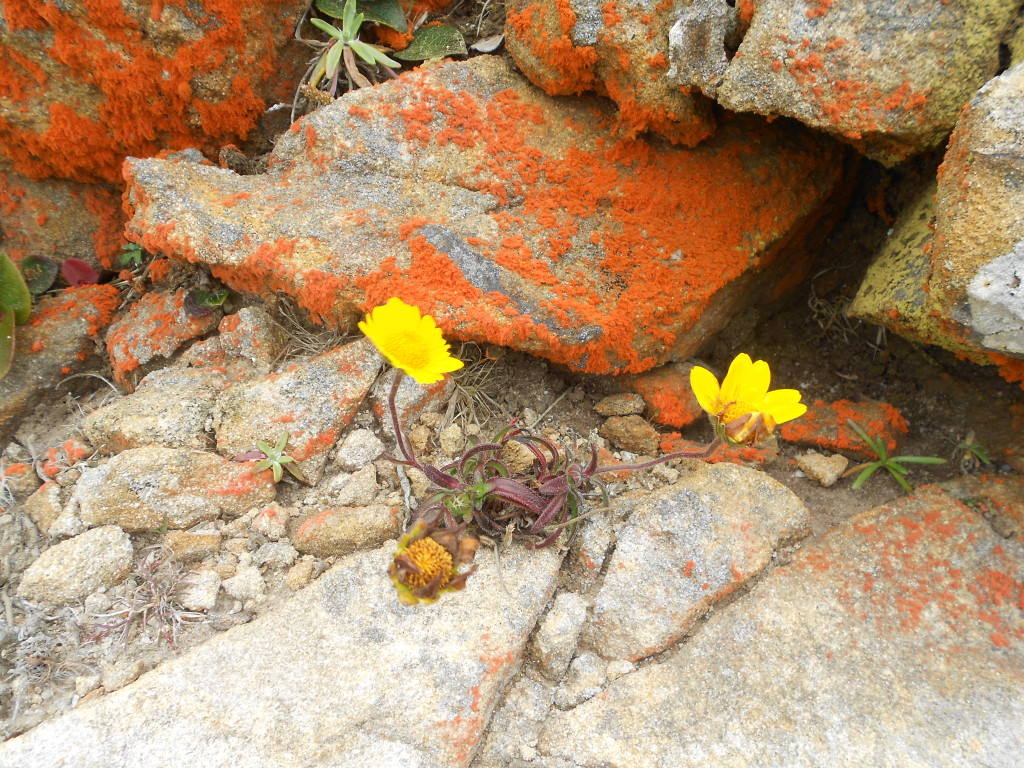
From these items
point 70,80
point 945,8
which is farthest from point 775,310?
point 70,80

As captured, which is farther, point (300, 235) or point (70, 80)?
point (70, 80)

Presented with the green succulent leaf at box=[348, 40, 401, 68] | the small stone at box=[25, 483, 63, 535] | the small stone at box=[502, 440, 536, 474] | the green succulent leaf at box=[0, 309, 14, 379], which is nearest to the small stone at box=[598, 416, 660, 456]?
the small stone at box=[502, 440, 536, 474]

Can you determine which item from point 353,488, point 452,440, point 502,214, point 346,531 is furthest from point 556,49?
point 346,531

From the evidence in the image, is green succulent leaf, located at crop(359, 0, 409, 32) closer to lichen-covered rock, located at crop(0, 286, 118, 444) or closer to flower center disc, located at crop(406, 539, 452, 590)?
lichen-covered rock, located at crop(0, 286, 118, 444)

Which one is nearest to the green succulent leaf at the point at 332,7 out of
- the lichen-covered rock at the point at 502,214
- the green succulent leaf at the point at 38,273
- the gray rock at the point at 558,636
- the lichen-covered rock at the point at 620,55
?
the lichen-covered rock at the point at 502,214

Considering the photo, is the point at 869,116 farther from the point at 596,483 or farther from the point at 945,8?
the point at 596,483

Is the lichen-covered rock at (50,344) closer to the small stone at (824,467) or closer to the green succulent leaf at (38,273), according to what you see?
the green succulent leaf at (38,273)
